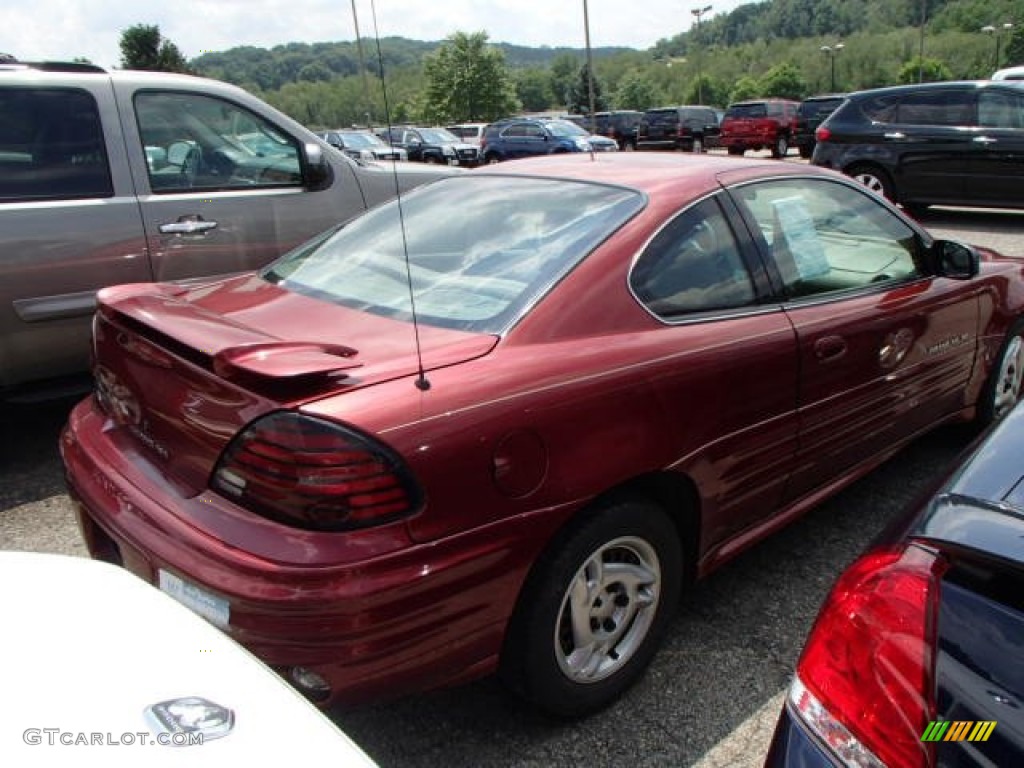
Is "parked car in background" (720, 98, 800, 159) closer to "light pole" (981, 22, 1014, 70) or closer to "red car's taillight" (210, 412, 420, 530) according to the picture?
"red car's taillight" (210, 412, 420, 530)

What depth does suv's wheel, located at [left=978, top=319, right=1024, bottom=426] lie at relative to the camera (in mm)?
3852

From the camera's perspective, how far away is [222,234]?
439 cm

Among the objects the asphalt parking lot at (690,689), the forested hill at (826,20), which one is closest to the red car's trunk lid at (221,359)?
the asphalt parking lot at (690,689)

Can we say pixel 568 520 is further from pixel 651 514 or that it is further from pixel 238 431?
pixel 238 431

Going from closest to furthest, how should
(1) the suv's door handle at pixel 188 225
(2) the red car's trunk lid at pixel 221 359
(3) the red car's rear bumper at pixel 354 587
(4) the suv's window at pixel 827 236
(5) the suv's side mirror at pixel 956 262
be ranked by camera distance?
(3) the red car's rear bumper at pixel 354 587, (2) the red car's trunk lid at pixel 221 359, (4) the suv's window at pixel 827 236, (5) the suv's side mirror at pixel 956 262, (1) the suv's door handle at pixel 188 225

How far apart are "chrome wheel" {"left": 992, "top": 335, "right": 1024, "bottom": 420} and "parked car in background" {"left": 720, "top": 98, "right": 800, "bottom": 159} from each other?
23109 mm

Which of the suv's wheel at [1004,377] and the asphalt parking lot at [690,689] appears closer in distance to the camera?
the asphalt parking lot at [690,689]

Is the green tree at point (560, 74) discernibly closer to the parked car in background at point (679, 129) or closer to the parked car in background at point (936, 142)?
the parked car in background at point (679, 129)

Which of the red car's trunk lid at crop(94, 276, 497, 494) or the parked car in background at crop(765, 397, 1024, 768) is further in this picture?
the red car's trunk lid at crop(94, 276, 497, 494)

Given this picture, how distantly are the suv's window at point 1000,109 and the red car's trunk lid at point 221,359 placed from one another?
10455 millimetres

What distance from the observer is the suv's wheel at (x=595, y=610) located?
2080mm

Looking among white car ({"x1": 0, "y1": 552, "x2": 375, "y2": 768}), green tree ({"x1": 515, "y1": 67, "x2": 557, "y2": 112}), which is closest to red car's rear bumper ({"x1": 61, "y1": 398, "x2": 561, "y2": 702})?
white car ({"x1": 0, "y1": 552, "x2": 375, "y2": 768})

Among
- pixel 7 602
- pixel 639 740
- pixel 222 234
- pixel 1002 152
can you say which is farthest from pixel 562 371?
pixel 1002 152

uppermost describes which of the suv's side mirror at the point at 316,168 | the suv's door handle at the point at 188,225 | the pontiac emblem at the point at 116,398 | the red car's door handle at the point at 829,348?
the suv's side mirror at the point at 316,168
